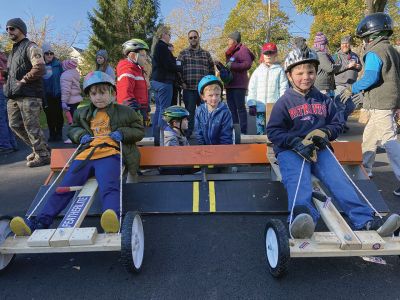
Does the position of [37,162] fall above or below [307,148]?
below

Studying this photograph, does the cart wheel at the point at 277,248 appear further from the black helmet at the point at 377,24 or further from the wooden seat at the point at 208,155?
the black helmet at the point at 377,24

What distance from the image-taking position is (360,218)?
282cm

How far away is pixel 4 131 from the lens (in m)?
7.57

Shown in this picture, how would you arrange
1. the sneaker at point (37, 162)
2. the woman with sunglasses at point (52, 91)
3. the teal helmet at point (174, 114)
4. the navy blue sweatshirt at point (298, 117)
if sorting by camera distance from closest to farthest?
the navy blue sweatshirt at point (298, 117) < the teal helmet at point (174, 114) < the sneaker at point (37, 162) < the woman with sunglasses at point (52, 91)

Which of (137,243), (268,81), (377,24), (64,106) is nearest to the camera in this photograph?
(137,243)

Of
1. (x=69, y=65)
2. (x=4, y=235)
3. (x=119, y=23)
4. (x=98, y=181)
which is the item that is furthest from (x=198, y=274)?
(x=119, y=23)

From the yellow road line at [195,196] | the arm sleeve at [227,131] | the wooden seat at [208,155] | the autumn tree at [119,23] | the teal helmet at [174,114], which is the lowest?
the yellow road line at [195,196]

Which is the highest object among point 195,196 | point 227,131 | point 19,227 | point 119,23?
point 119,23

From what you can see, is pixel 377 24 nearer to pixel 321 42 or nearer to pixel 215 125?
pixel 215 125

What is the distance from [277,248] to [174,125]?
2825mm

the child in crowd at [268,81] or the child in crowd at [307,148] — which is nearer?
the child in crowd at [307,148]

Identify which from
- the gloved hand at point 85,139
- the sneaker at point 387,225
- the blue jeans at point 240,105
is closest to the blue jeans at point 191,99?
the blue jeans at point 240,105

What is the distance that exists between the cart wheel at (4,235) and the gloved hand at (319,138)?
2.68 m

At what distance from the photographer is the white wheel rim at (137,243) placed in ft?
8.68
